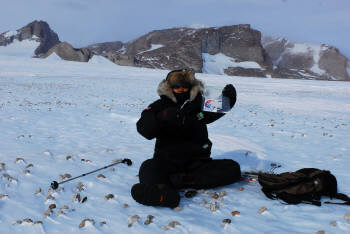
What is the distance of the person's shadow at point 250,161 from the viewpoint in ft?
20.4

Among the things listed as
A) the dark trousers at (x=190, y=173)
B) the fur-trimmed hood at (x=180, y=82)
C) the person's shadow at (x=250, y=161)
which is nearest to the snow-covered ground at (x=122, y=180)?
the person's shadow at (x=250, y=161)

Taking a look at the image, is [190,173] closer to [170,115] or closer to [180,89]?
[170,115]

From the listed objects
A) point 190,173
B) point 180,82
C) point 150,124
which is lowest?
point 190,173

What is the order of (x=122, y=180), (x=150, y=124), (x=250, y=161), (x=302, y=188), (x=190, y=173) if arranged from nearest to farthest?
(x=302, y=188) → (x=150, y=124) → (x=190, y=173) → (x=122, y=180) → (x=250, y=161)

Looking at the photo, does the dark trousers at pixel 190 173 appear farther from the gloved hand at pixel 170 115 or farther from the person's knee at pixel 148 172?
the gloved hand at pixel 170 115

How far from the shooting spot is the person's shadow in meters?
6.21

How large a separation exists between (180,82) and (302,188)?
2.36 m

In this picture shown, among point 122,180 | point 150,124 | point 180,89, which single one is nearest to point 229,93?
point 180,89

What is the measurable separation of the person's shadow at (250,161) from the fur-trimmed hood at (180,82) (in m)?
2.41

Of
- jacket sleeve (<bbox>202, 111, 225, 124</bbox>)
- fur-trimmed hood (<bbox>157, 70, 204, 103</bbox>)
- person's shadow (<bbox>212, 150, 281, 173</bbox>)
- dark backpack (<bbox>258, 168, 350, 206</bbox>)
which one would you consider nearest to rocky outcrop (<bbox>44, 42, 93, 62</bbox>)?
person's shadow (<bbox>212, 150, 281, 173</bbox>)

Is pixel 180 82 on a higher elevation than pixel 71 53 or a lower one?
lower

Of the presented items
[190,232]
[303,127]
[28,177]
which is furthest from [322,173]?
[303,127]

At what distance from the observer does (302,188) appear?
12.8ft

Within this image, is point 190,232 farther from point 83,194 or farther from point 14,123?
point 14,123
